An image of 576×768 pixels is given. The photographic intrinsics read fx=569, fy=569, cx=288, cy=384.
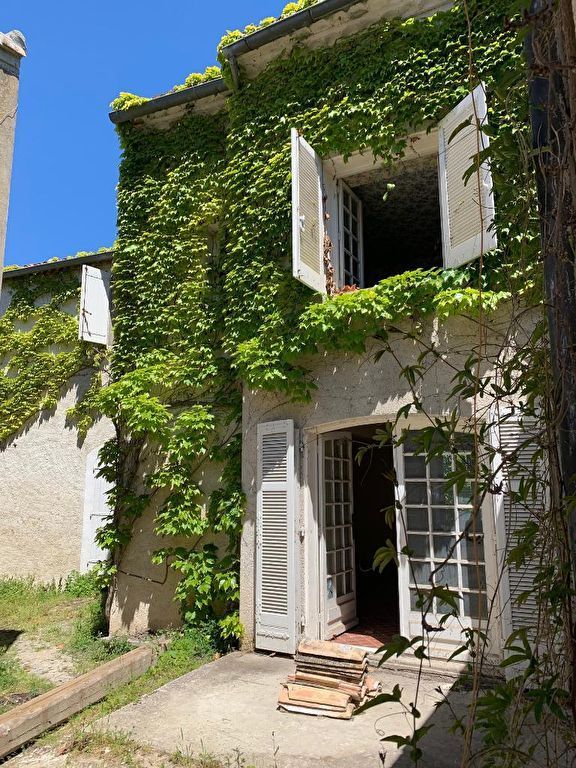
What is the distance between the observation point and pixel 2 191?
18.9 ft

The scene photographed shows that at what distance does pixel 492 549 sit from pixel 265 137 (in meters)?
5.03

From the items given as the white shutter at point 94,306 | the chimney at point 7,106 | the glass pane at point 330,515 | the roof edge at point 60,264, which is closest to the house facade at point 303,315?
the glass pane at point 330,515

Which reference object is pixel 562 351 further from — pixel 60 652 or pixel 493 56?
pixel 60 652

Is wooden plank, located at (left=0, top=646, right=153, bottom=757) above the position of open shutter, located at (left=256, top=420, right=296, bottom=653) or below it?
below

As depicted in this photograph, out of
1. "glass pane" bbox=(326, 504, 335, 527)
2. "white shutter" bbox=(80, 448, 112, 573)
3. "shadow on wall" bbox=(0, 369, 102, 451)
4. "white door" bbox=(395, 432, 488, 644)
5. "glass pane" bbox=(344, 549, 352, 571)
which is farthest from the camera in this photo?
"shadow on wall" bbox=(0, 369, 102, 451)

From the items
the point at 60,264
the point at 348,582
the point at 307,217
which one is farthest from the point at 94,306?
the point at 348,582

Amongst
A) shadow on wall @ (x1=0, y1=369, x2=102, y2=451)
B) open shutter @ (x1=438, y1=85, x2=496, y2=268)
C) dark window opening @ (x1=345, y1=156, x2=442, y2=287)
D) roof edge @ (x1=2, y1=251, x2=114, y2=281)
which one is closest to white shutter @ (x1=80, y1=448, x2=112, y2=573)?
shadow on wall @ (x1=0, y1=369, x2=102, y2=451)

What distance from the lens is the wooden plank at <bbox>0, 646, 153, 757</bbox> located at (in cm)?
399

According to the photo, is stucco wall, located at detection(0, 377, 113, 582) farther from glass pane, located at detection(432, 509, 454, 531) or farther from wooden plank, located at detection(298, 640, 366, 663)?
glass pane, located at detection(432, 509, 454, 531)

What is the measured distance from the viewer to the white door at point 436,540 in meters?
5.08

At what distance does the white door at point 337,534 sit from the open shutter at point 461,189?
241 centimetres

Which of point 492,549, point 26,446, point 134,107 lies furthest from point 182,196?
point 492,549

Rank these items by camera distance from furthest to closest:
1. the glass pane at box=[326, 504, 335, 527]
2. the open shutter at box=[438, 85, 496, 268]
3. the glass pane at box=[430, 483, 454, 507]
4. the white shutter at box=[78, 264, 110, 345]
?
1. the white shutter at box=[78, 264, 110, 345]
2. the glass pane at box=[326, 504, 335, 527]
3. the glass pane at box=[430, 483, 454, 507]
4. the open shutter at box=[438, 85, 496, 268]

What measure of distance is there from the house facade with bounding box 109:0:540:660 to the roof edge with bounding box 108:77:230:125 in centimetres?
3
